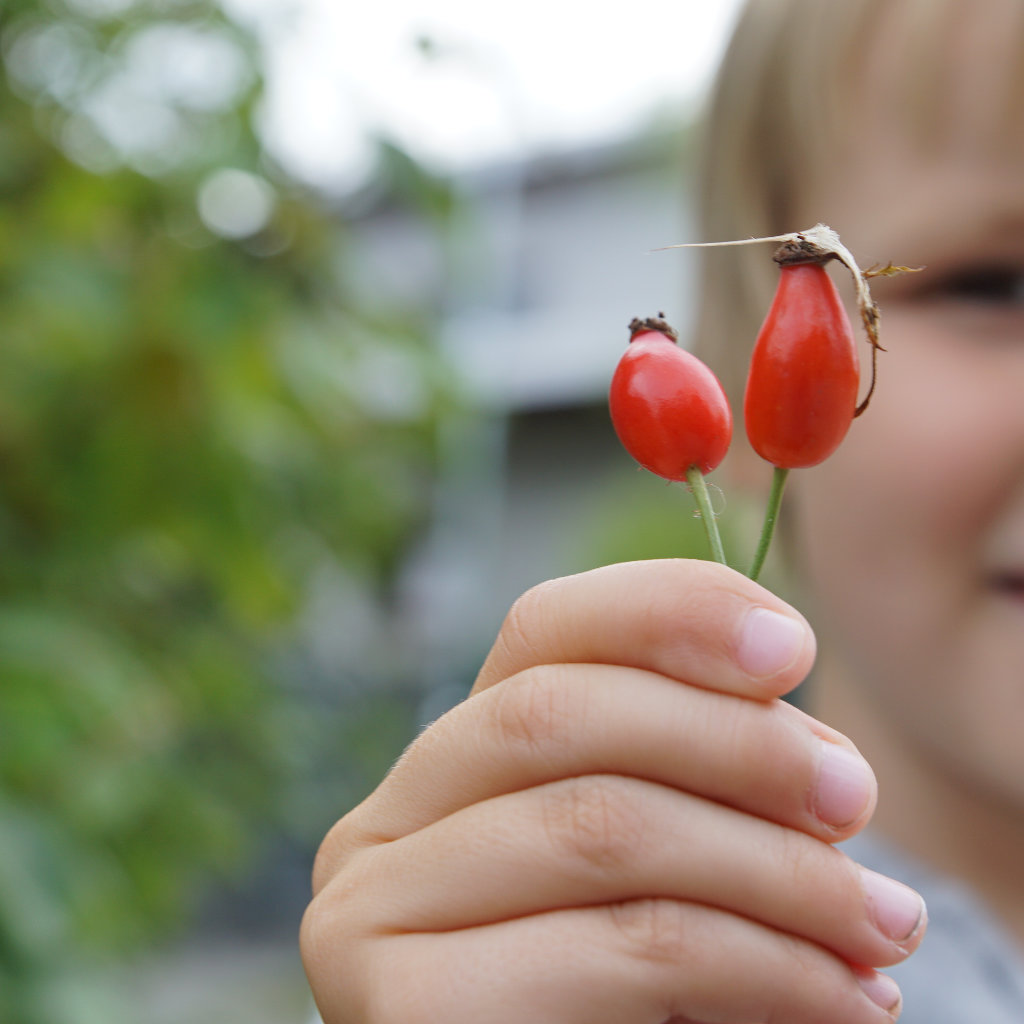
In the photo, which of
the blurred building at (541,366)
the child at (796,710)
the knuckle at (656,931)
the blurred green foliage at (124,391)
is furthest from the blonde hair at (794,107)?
the blurred building at (541,366)

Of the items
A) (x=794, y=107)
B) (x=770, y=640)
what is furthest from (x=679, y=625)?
(x=794, y=107)

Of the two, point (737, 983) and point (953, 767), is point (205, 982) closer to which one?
point (953, 767)

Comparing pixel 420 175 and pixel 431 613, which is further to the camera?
pixel 431 613

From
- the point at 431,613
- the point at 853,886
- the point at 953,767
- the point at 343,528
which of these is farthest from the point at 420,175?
the point at 431,613

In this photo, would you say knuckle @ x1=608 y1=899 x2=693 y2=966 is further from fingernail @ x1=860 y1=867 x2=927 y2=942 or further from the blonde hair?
the blonde hair

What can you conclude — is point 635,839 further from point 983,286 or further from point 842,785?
point 983,286

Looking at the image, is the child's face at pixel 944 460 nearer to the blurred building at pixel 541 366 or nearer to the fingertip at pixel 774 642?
the fingertip at pixel 774 642
